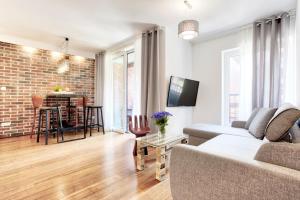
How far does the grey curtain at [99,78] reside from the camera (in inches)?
200

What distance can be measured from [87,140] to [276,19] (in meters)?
4.30

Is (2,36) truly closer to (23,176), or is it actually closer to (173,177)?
(23,176)

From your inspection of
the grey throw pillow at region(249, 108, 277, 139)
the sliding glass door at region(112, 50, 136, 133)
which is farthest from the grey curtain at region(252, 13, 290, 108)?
the sliding glass door at region(112, 50, 136, 133)

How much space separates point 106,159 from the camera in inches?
102

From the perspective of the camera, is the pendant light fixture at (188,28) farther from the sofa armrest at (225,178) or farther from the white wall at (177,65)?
the sofa armrest at (225,178)

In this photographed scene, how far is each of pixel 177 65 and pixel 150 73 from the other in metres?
0.67

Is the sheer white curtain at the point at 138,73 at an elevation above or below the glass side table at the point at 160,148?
above

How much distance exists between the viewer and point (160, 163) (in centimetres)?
198

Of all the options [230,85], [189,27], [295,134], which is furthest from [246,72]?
[295,134]

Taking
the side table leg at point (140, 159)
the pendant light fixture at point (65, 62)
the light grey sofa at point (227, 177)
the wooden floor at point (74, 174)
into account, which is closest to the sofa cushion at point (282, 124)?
the light grey sofa at point (227, 177)

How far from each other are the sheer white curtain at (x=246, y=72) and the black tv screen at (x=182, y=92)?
3.38 feet

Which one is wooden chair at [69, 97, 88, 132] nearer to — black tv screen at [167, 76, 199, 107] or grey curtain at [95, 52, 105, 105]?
grey curtain at [95, 52, 105, 105]

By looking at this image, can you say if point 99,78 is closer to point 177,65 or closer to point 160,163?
point 177,65

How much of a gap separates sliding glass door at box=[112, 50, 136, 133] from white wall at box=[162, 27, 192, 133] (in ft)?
4.05
